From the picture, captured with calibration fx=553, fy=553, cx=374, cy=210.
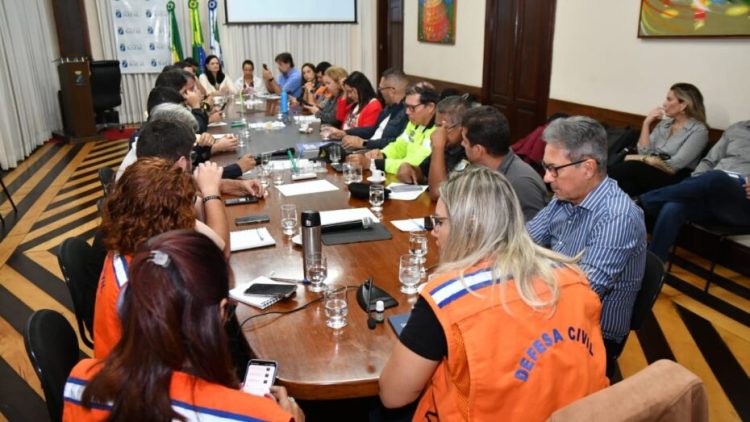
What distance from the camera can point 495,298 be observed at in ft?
3.97

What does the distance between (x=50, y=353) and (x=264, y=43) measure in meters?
9.14

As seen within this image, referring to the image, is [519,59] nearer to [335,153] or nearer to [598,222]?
[335,153]

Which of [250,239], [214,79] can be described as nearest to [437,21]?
[214,79]

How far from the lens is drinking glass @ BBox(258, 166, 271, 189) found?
312 centimetres

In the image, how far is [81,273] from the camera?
2.06 metres

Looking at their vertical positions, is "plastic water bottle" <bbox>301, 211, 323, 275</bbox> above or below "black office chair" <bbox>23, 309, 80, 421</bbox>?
above

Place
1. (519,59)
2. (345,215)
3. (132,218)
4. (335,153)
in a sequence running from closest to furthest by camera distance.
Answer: (132,218) → (345,215) → (335,153) → (519,59)

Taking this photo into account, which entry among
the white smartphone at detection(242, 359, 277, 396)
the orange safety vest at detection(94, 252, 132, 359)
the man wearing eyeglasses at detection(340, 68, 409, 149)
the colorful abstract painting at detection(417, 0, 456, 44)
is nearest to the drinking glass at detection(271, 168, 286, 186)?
the man wearing eyeglasses at detection(340, 68, 409, 149)

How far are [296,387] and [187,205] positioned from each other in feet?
2.19

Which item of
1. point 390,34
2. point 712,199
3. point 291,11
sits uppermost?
point 291,11

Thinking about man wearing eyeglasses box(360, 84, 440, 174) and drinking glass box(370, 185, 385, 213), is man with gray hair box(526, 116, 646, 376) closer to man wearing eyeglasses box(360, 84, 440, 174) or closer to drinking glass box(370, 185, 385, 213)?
drinking glass box(370, 185, 385, 213)

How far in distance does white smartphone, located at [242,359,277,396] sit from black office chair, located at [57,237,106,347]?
923 millimetres

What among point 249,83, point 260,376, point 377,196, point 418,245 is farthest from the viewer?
point 249,83

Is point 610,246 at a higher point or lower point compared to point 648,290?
higher
